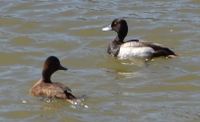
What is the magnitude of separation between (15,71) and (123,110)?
3000 mm

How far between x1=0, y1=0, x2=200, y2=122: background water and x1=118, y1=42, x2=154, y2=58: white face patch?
260 mm

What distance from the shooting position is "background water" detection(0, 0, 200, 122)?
930 cm

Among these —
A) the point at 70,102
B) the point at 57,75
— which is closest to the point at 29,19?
the point at 57,75

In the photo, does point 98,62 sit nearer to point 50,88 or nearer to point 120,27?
point 120,27

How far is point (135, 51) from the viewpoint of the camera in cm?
1288

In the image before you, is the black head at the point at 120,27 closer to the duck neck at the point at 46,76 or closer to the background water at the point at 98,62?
the background water at the point at 98,62

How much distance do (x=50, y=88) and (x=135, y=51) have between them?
3.64m

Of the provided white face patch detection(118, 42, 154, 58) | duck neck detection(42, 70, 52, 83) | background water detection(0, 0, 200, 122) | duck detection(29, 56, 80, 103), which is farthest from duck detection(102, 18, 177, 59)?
duck neck detection(42, 70, 52, 83)

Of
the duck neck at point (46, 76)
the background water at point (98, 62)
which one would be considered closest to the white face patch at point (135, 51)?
the background water at point (98, 62)

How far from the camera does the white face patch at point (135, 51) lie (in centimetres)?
1277

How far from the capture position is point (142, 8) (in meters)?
16.0

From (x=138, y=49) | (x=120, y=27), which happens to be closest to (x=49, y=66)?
(x=138, y=49)

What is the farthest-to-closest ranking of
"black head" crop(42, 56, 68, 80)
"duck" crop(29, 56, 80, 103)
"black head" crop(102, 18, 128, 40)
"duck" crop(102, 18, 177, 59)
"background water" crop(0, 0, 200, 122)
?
"black head" crop(102, 18, 128, 40) → "duck" crop(102, 18, 177, 59) → "black head" crop(42, 56, 68, 80) → "duck" crop(29, 56, 80, 103) → "background water" crop(0, 0, 200, 122)

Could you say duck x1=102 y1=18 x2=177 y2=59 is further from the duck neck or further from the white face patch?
the duck neck
